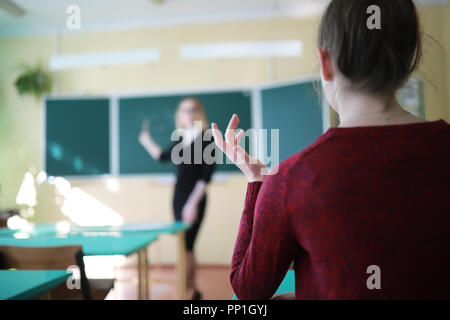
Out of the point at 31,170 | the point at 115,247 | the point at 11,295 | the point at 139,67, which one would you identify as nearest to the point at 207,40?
the point at 139,67

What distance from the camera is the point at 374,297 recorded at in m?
0.53

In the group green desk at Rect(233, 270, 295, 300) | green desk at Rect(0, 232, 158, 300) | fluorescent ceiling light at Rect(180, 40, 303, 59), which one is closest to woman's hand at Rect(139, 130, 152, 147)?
fluorescent ceiling light at Rect(180, 40, 303, 59)

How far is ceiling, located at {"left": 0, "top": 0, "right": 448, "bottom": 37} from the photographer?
3960 mm

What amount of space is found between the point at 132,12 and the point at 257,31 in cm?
154

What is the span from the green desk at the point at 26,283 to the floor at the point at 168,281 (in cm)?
166

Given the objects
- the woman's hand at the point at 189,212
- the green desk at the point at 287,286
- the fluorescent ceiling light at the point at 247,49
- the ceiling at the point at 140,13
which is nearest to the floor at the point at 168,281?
the woman's hand at the point at 189,212

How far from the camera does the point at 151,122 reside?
4348 mm

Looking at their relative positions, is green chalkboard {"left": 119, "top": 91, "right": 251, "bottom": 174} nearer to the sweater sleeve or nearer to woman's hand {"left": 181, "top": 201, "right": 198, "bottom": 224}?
woman's hand {"left": 181, "top": 201, "right": 198, "bottom": 224}

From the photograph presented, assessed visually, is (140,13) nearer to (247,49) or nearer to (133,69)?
(133,69)

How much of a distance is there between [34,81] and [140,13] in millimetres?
1597

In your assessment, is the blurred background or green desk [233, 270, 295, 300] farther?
the blurred background

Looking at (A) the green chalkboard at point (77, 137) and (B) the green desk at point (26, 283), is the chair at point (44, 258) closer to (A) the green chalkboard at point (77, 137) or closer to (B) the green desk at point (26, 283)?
(B) the green desk at point (26, 283)

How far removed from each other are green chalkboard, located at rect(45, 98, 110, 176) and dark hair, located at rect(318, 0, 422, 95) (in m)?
4.12

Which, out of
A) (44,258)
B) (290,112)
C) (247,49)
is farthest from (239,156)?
(247,49)
